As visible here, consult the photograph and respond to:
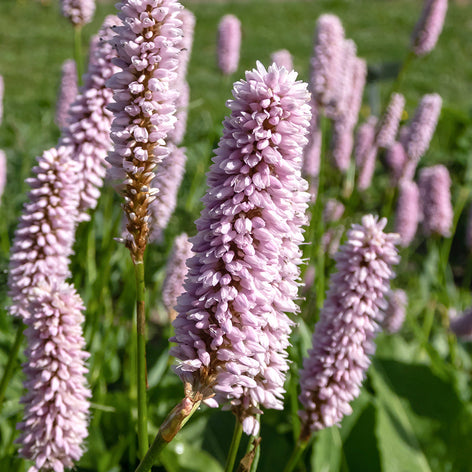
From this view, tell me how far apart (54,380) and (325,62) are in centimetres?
218

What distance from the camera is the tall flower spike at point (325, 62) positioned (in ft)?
11.1

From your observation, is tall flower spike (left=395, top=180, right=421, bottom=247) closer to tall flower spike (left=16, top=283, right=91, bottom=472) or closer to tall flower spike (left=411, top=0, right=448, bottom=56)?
tall flower spike (left=411, top=0, right=448, bottom=56)

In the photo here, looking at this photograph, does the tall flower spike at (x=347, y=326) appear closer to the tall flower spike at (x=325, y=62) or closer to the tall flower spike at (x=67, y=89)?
the tall flower spike at (x=325, y=62)

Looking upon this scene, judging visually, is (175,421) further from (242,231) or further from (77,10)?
(77,10)

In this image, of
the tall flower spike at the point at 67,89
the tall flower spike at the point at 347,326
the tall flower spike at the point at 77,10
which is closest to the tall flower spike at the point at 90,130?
the tall flower spike at the point at 77,10

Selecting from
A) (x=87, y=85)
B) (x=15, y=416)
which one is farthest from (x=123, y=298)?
(x=87, y=85)

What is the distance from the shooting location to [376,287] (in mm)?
1998

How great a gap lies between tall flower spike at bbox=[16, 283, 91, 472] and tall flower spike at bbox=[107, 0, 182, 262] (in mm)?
562

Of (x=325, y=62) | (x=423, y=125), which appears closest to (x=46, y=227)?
(x=325, y=62)

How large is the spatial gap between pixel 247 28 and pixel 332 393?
1380cm

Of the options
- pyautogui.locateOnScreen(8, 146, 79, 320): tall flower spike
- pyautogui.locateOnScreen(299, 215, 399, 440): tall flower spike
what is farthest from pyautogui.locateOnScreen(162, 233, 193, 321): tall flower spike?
pyautogui.locateOnScreen(299, 215, 399, 440): tall flower spike

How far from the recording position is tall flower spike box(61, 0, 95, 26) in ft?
9.61

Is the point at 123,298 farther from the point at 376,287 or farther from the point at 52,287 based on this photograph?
the point at 376,287

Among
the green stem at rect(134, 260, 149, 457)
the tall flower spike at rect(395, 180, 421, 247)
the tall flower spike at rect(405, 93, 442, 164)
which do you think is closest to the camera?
the green stem at rect(134, 260, 149, 457)
